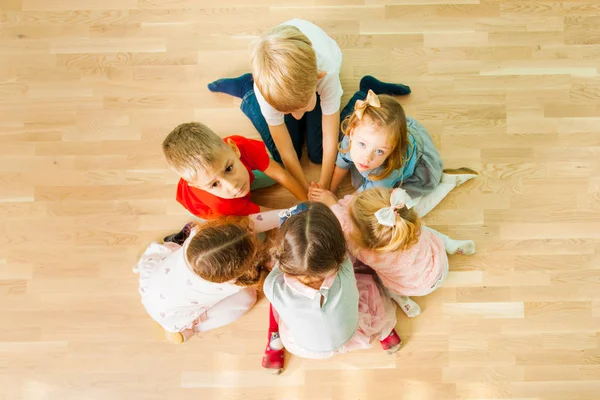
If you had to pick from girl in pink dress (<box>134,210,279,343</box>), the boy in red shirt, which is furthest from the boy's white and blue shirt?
girl in pink dress (<box>134,210,279,343</box>)

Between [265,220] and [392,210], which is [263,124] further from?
[392,210]

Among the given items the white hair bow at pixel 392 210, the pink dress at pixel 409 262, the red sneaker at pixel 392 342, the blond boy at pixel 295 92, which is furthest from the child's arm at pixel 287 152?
the red sneaker at pixel 392 342

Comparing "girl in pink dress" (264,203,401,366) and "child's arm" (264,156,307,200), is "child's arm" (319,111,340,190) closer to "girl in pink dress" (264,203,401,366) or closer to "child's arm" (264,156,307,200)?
"child's arm" (264,156,307,200)

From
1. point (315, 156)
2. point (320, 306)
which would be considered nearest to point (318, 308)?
point (320, 306)

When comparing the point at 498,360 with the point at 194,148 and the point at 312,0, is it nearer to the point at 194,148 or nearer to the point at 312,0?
the point at 194,148

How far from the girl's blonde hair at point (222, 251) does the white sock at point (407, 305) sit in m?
0.61

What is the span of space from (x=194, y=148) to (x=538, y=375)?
1.53 meters

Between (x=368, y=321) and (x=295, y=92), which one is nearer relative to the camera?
(x=295, y=92)

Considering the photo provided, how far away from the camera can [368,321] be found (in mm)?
1605

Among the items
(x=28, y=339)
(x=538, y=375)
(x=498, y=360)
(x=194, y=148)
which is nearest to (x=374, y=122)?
(x=194, y=148)

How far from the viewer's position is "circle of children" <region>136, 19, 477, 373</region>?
4.16 feet

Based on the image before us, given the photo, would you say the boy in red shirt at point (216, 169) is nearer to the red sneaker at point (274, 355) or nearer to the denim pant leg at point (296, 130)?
the denim pant leg at point (296, 130)

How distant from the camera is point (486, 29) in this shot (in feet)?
6.08

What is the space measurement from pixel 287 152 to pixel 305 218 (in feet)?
1.55
